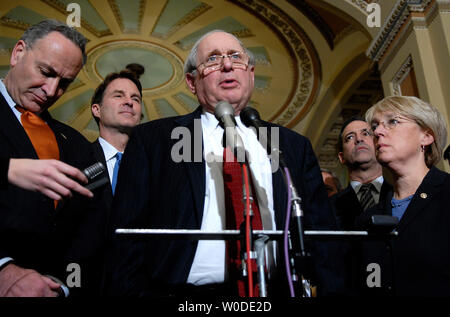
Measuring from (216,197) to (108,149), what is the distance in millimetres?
1350

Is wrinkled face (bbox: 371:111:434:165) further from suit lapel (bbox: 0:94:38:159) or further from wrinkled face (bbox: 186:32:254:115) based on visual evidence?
suit lapel (bbox: 0:94:38:159)

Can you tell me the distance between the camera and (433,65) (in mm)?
4258

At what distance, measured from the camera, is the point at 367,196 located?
9.44 ft

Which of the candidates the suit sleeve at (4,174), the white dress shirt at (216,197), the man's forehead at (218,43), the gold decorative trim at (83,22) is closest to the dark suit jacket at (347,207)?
the white dress shirt at (216,197)

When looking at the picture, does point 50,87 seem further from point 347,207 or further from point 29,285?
point 347,207

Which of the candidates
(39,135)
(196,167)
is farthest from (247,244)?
(39,135)

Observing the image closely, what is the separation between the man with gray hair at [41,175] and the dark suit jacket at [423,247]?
108cm

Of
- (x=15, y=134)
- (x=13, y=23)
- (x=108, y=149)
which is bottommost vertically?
(x=15, y=134)

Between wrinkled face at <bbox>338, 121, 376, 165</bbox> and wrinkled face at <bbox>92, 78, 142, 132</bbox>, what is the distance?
5.17 feet

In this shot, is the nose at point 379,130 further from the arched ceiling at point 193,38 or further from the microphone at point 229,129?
the arched ceiling at point 193,38

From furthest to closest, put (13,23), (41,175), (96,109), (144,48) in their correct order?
(144,48)
(13,23)
(96,109)
(41,175)

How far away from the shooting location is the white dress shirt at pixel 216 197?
1348mm

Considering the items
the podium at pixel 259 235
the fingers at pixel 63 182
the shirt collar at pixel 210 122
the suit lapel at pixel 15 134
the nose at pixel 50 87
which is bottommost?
the podium at pixel 259 235

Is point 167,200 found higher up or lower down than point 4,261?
higher up
